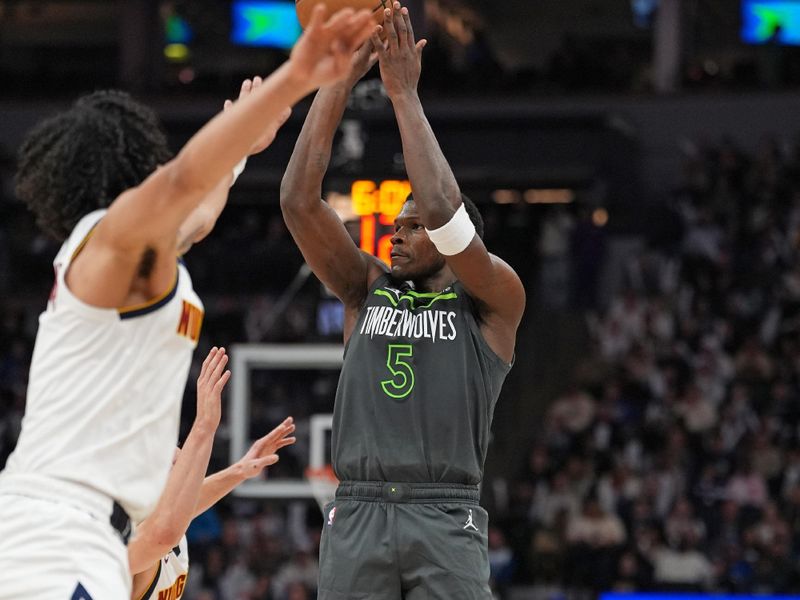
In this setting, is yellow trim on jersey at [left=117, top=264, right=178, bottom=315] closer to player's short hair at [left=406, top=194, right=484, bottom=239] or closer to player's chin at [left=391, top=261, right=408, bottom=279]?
player's chin at [left=391, top=261, right=408, bottom=279]

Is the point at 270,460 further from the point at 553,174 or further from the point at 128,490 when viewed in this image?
the point at 553,174

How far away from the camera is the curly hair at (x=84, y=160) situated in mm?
3578

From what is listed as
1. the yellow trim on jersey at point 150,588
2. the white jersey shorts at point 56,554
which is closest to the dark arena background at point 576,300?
the yellow trim on jersey at point 150,588

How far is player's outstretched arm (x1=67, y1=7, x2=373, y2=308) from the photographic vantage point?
3.31m

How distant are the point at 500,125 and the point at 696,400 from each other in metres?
3.99

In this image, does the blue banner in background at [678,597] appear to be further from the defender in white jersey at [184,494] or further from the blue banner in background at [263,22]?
the blue banner in background at [263,22]

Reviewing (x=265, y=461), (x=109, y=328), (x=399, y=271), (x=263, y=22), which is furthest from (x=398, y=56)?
(x=263, y=22)

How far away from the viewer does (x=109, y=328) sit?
346 cm

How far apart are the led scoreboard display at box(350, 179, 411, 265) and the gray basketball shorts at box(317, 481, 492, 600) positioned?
646cm

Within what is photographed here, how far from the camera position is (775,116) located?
18.8 meters

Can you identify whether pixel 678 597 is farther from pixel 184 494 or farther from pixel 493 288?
pixel 184 494

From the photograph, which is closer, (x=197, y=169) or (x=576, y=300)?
(x=197, y=169)

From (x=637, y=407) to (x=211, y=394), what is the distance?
11402 millimetres

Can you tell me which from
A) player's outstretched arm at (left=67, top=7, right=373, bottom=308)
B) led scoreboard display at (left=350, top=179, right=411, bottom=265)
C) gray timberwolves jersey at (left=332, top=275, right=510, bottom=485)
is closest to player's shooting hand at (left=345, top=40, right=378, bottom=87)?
gray timberwolves jersey at (left=332, top=275, right=510, bottom=485)
